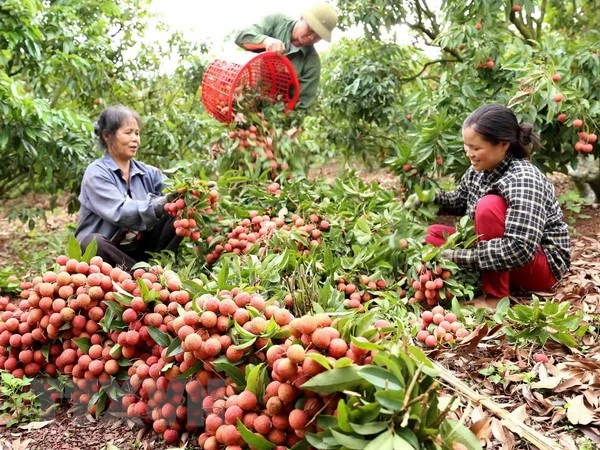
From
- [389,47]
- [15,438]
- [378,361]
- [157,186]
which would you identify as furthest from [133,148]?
[389,47]

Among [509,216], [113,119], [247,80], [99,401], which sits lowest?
[99,401]

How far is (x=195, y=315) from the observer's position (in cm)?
158

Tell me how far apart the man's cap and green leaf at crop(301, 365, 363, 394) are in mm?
2550

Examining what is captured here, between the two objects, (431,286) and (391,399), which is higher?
(391,399)

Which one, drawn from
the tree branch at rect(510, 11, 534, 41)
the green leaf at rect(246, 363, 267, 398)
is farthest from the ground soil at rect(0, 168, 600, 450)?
the tree branch at rect(510, 11, 534, 41)

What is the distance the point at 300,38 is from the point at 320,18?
204 mm

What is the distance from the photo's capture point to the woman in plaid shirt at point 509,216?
2.42 metres

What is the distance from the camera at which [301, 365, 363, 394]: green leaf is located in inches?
48.0

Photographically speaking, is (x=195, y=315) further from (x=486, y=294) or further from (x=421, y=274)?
(x=486, y=294)

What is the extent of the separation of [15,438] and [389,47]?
374 centimetres

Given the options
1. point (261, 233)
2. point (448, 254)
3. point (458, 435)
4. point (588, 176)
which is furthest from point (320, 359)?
point (588, 176)

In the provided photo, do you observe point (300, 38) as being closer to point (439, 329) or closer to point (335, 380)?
point (439, 329)

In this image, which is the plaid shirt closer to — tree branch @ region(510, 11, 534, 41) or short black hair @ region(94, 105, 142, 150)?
short black hair @ region(94, 105, 142, 150)

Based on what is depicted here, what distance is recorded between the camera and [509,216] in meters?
2.42
